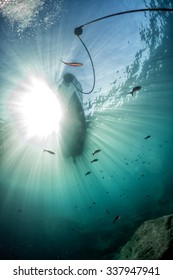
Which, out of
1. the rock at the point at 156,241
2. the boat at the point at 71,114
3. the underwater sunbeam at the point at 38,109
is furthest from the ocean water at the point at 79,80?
the rock at the point at 156,241

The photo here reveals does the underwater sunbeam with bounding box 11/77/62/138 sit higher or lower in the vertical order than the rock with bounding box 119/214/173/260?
higher

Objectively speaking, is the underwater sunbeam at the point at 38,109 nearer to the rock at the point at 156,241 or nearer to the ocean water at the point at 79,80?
the ocean water at the point at 79,80

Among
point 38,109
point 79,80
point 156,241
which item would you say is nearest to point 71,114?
point 38,109

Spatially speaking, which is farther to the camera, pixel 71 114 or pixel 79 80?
pixel 71 114

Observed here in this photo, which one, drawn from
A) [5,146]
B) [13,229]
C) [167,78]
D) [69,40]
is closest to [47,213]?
[13,229]

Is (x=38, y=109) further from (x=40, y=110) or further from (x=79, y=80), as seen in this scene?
(x=79, y=80)

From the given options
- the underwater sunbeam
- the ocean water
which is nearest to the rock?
the ocean water

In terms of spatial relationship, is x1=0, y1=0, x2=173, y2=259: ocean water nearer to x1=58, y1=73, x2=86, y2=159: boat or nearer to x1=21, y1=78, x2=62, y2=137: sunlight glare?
x1=21, y1=78, x2=62, y2=137: sunlight glare

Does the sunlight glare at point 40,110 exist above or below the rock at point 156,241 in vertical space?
above

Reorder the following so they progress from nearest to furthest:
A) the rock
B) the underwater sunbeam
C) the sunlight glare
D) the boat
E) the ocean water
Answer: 1. the rock
2. the ocean water
3. the underwater sunbeam
4. the sunlight glare
5. the boat

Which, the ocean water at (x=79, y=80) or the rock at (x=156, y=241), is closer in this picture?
the rock at (x=156, y=241)

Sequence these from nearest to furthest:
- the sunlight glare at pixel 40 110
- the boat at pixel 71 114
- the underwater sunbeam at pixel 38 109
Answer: the underwater sunbeam at pixel 38 109 < the sunlight glare at pixel 40 110 < the boat at pixel 71 114

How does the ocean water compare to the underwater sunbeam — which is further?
the underwater sunbeam
